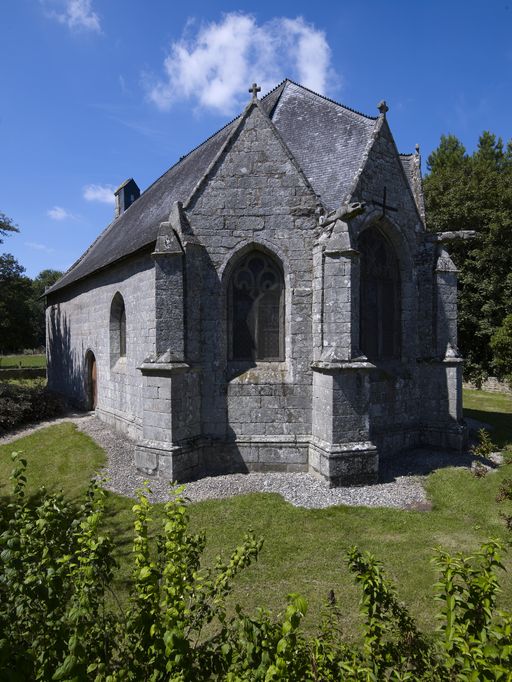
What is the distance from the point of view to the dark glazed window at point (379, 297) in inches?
394

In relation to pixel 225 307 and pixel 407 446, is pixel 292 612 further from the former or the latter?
pixel 407 446

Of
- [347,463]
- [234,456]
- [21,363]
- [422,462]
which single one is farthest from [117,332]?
[21,363]

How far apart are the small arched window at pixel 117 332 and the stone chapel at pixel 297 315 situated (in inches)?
93.5

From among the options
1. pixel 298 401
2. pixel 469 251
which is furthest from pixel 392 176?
pixel 469 251

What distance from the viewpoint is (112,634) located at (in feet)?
8.36

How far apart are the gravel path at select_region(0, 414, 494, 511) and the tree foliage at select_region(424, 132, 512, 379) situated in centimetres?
1651

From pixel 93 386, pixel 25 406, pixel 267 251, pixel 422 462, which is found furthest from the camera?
pixel 93 386

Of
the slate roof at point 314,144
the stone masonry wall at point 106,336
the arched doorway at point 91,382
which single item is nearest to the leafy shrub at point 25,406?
the arched doorway at point 91,382

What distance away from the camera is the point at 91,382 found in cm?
1597

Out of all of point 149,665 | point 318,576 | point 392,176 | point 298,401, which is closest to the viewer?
point 149,665

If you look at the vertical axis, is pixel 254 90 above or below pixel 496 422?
above

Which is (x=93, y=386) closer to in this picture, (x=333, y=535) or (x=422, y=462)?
(x=422, y=462)

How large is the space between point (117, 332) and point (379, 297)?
27.3ft

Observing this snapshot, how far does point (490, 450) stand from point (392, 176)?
7412mm
